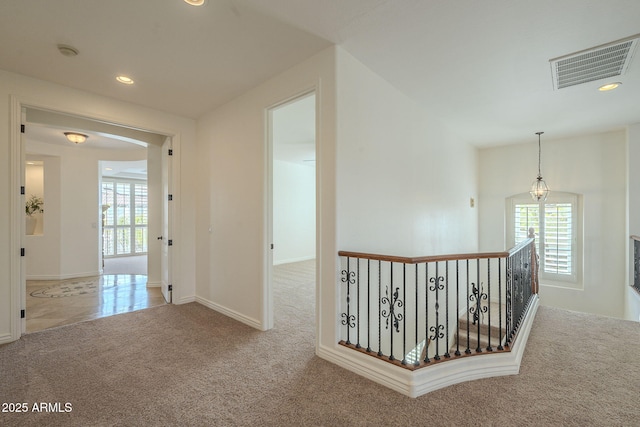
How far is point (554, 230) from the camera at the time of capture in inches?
224

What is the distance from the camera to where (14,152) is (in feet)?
9.84

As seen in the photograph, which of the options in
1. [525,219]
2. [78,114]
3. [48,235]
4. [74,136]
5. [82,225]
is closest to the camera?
[78,114]

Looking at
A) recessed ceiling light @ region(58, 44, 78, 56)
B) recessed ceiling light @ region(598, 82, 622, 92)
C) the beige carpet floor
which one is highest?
recessed ceiling light @ region(58, 44, 78, 56)

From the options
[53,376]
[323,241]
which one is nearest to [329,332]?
[323,241]

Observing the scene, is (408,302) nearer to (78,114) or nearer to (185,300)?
(185,300)

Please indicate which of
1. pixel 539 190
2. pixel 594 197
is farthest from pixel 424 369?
pixel 594 197

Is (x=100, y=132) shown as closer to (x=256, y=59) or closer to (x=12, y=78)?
(x=12, y=78)

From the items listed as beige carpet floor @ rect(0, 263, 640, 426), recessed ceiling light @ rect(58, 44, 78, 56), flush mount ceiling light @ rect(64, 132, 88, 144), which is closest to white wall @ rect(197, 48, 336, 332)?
beige carpet floor @ rect(0, 263, 640, 426)

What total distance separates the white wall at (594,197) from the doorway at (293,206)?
184 inches

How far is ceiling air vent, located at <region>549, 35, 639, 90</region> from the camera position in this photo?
8.37 ft

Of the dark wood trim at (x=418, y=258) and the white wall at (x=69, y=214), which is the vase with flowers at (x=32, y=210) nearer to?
the white wall at (x=69, y=214)

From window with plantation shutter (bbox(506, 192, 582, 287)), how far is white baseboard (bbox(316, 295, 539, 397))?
13.8ft

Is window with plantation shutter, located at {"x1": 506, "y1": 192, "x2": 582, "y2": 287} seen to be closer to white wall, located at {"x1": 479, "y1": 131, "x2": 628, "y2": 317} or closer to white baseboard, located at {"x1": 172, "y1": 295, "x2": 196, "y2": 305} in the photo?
white wall, located at {"x1": 479, "y1": 131, "x2": 628, "y2": 317}

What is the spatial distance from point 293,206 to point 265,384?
20.9ft
